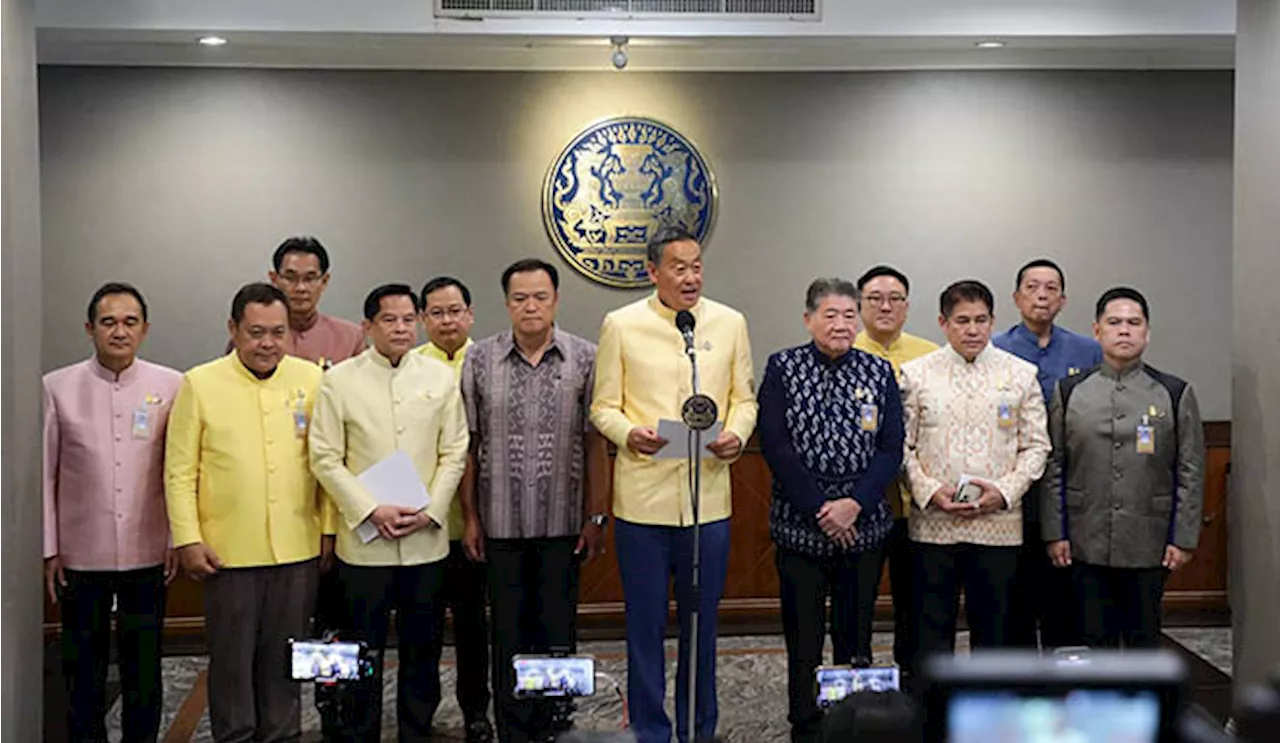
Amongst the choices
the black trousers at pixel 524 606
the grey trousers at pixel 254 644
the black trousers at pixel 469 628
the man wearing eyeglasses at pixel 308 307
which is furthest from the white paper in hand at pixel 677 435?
the man wearing eyeglasses at pixel 308 307

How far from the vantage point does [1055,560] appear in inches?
180

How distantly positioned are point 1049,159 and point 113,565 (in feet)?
15.7

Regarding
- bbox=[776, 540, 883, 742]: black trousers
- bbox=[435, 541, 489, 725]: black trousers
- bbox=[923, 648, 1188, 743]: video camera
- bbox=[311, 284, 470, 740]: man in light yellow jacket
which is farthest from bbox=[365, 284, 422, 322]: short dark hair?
bbox=[923, 648, 1188, 743]: video camera

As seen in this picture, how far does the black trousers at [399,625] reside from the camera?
14.1 feet

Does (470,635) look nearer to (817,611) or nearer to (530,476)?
(530,476)

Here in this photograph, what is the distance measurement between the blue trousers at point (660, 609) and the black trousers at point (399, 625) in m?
0.61

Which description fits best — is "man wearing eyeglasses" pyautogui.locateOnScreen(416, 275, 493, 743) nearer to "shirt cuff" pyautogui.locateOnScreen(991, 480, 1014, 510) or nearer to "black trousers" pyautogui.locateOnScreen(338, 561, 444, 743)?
"black trousers" pyautogui.locateOnScreen(338, 561, 444, 743)

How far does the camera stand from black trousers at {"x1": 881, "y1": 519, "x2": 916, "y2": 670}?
4.71 meters

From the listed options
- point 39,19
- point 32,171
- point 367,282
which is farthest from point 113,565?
point 367,282

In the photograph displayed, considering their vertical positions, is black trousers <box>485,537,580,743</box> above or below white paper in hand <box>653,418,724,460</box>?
below

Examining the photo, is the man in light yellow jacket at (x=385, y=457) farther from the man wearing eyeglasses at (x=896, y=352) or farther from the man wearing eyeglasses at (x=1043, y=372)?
the man wearing eyeglasses at (x=1043, y=372)

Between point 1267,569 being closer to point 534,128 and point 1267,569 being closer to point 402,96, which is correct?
point 534,128

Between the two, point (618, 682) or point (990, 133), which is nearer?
point (618, 682)

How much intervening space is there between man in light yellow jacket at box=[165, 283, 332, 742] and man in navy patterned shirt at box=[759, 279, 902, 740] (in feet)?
4.65
